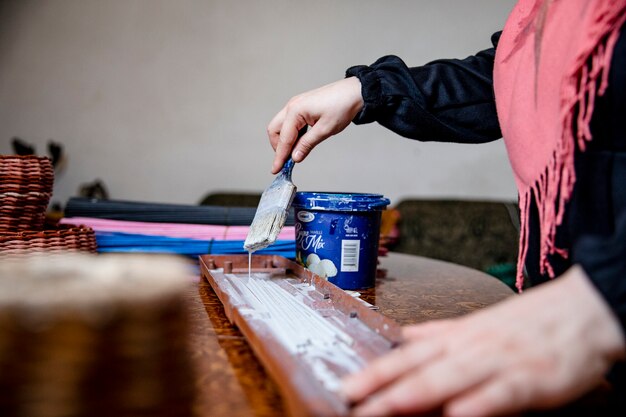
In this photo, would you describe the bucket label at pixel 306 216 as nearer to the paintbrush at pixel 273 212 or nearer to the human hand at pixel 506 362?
the paintbrush at pixel 273 212

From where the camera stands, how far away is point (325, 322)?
2.16 feet

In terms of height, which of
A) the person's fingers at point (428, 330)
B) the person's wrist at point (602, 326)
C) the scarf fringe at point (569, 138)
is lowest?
the person's fingers at point (428, 330)

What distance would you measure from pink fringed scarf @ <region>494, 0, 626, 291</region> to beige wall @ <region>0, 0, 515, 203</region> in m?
2.47

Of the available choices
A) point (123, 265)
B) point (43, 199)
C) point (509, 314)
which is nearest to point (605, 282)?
point (509, 314)

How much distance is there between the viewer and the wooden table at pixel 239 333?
0.49 metres

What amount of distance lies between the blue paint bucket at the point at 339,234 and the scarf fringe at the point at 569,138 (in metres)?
0.37

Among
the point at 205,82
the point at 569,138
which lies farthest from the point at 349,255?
the point at 205,82

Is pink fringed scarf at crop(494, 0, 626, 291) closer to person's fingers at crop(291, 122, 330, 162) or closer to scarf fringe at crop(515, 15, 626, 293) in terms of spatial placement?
scarf fringe at crop(515, 15, 626, 293)

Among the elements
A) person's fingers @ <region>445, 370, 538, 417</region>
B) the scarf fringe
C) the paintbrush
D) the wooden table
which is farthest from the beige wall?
person's fingers @ <region>445, 370, 538, 417</region>

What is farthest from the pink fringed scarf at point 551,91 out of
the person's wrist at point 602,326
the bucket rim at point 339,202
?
the bucket rim at point 339,202

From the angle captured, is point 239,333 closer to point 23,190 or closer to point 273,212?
point 273,212

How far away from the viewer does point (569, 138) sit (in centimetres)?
61

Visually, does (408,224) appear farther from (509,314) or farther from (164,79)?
(509,314)

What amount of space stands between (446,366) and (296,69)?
9.75 ft
